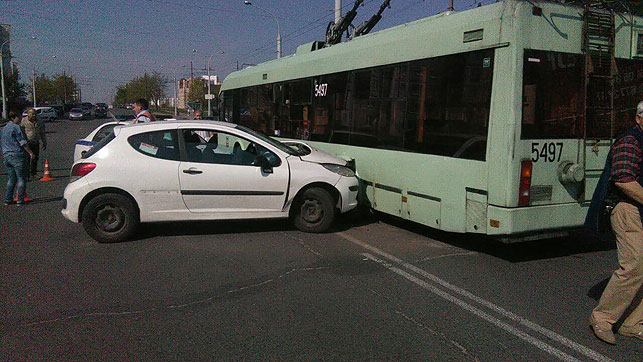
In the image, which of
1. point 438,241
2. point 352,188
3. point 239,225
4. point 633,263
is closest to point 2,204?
point 239,225

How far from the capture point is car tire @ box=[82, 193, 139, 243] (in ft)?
22.3

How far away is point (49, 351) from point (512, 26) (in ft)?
17.0

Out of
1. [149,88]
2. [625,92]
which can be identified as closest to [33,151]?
[625,92]

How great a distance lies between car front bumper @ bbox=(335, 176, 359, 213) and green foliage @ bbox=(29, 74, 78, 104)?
106 metres

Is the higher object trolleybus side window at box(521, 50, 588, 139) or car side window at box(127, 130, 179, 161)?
trolleybus side window at box(521, 50, 588, 139)

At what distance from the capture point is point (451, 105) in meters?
6.17

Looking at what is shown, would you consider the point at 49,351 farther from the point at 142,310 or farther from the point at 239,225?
the point at 239,225

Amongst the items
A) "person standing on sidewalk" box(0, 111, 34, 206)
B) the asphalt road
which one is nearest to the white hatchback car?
the asphalt road

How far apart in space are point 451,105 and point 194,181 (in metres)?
3.55

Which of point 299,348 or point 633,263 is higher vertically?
point 633,263

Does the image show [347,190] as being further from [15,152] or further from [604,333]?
[15,152]

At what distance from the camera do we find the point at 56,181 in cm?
1324

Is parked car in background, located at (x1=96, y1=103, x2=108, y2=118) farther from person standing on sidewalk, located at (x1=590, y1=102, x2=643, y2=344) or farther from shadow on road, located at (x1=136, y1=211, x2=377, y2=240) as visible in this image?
person standing on sidewalk, located at (x1=590, y1=102, x2=643, y2=344)

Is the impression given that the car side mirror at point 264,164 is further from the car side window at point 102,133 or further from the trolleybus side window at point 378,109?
the car side window at point 102,133
